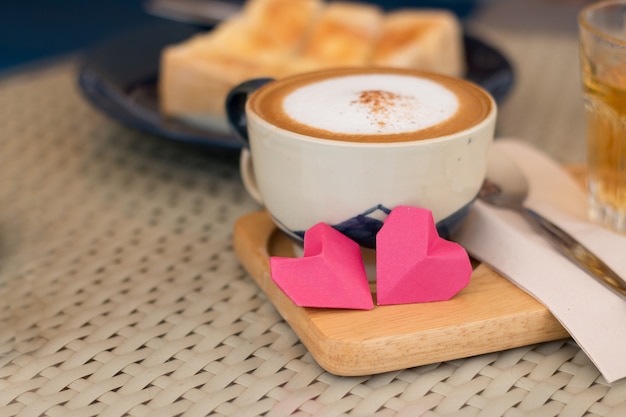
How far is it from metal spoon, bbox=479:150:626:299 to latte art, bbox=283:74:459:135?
117 millimetres

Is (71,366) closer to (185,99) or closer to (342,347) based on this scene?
(342,347)

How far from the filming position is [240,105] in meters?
0.60

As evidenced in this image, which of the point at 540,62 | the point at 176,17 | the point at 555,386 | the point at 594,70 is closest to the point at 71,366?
the point at 555,386

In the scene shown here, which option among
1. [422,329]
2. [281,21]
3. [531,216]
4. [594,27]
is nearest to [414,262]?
[422,329]

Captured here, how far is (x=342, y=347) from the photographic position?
452 mm

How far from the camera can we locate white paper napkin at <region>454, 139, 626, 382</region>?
0.46 meters

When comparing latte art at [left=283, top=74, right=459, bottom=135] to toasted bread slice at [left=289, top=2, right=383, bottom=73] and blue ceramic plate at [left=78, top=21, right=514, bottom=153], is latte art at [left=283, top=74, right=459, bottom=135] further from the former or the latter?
toasted bread slice at [left=289, top=2, right=383, bottom=73]

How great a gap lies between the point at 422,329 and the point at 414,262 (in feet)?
0.14

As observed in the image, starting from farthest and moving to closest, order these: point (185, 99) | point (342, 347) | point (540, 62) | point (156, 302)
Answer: point (540, 62) → point (185, 99) → point (156, 302) → point (342, 347)

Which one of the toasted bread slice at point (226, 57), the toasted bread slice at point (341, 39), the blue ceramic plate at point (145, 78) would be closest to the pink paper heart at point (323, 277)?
the blue ceramic plate at point (145, 78)

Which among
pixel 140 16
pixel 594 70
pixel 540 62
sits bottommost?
pixel 140 16

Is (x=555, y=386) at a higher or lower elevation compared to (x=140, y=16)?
higher

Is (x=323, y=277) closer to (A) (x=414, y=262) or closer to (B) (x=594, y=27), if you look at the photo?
(A) (x=414, y=262)

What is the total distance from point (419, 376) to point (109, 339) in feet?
0.68
